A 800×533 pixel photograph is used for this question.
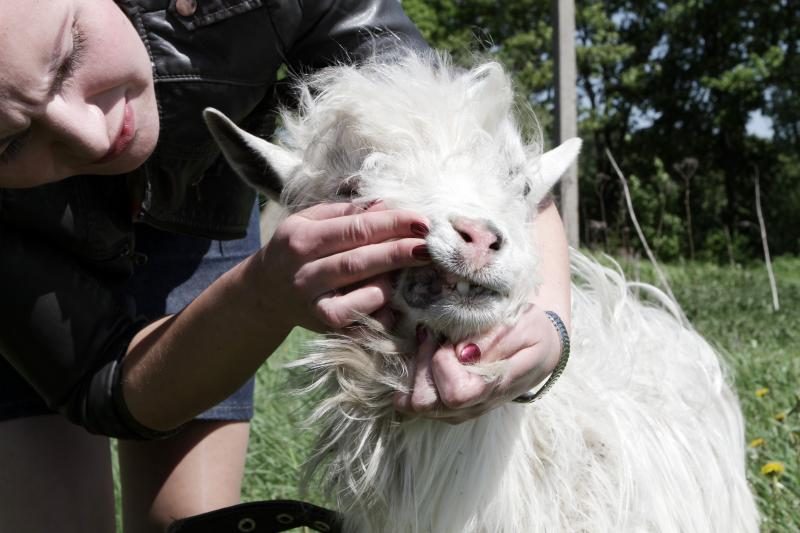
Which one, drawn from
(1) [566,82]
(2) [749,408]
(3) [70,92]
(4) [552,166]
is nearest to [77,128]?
(3) [70,92]

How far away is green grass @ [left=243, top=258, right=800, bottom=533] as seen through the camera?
299cm

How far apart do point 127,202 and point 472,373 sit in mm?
1178

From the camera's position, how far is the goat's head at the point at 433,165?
158 centimetres

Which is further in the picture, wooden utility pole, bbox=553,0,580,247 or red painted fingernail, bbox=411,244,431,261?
wooden utility pole, bbox=553,0,580,247

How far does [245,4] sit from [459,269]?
893mm

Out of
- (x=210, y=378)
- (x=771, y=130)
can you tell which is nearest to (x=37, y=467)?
(x=210, y=378)

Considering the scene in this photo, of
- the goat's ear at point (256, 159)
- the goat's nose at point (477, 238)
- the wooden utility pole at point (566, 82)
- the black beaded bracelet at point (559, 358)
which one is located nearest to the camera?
the goat's nose at point (477, 238)

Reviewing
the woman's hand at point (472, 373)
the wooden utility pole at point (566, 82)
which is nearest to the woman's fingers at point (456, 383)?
the woman's hand at point (472, 373)

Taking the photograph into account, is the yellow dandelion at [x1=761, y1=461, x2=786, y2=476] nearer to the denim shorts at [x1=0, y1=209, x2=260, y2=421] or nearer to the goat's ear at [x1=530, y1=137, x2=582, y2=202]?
the goat's ear at [x1=530, y1=137, x2=582, y2=202]

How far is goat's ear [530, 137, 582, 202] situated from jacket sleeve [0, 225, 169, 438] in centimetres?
104

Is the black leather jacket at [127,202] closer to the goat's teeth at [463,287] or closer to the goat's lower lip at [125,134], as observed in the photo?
the goat's lower lip at [125,134]

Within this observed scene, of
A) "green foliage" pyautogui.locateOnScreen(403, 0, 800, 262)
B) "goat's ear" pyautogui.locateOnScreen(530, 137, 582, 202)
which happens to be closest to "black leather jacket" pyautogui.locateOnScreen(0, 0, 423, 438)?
"goat's ear" pyautogui.locateOnScreen(530, 137, 582, 202)

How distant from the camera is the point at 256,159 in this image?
210 centimetres

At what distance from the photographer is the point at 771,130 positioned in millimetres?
31844
